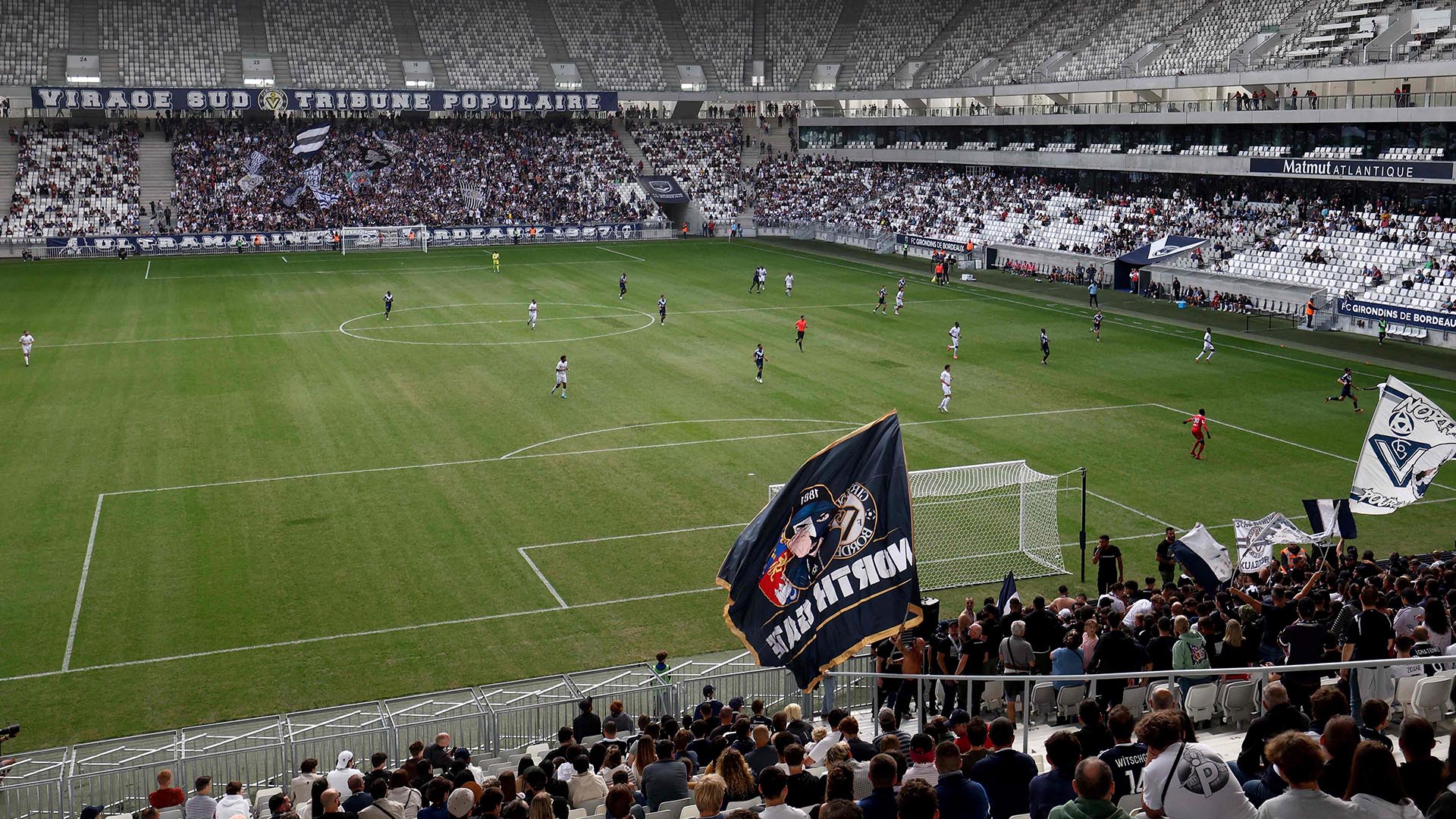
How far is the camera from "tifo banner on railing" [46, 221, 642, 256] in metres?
82.5

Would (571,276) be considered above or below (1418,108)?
below

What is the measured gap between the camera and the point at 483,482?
33.2m

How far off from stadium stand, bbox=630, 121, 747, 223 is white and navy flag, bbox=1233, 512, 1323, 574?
78388 millimetres

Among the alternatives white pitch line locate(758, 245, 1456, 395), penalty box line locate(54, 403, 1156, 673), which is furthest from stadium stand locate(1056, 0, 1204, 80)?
penalty box line locate(54, 403, 1156, 673)

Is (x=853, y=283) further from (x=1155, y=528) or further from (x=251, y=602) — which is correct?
(x=251, y=602)

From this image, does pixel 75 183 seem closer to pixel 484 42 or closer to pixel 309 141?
pixel 309 141

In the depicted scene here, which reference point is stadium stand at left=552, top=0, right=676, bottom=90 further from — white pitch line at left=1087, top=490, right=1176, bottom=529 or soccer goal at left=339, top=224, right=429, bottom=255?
white pitch line at left=1087, top=490, right=1176, bottom=529

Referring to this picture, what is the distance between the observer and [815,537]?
46.2ft

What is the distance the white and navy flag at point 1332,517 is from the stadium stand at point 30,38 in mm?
96823

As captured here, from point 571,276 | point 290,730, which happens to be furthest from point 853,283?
point 290,730

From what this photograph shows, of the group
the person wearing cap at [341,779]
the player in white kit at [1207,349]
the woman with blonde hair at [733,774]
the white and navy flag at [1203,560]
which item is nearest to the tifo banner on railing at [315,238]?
the player in white kit at [1207,349]

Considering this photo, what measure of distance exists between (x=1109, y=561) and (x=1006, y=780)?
53.6 feet

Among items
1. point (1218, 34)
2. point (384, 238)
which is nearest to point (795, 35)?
point (384, 238)

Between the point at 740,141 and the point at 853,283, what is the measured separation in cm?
4608
